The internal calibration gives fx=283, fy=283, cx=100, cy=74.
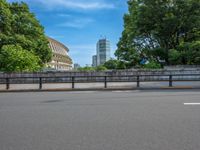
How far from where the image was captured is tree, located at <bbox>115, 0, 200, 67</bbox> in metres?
37.4

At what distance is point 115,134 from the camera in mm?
6371

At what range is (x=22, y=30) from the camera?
139ft

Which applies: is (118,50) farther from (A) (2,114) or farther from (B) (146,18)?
(A) (2,114)

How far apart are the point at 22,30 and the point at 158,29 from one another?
19.9 m

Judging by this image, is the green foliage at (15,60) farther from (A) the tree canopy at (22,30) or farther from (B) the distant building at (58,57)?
(B) the distant building at (58,57)

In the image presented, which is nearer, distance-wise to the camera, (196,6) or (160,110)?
(160,110)

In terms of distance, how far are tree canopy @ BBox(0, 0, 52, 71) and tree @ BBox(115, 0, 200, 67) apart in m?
11.9

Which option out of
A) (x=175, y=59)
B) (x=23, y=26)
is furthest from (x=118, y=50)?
(x=23, y=26)

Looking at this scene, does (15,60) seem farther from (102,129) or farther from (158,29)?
(102,129)

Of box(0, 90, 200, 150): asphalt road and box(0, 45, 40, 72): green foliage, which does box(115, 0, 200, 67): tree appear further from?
box(0, 90, 200, 150): asphalt road

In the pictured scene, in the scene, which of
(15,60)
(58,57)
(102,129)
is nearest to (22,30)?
(15,60)

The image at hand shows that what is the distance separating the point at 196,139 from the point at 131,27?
1461 inches

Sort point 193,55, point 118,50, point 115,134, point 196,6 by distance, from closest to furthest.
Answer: point 115,134
point 193,55
point 196,6
point 118,50

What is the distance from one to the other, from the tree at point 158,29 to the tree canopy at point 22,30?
11.9m
